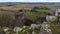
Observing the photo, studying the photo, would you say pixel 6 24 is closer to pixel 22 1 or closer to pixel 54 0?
pixel 22 1

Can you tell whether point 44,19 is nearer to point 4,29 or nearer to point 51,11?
point 51,11

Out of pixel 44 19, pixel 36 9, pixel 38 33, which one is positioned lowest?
pixel 38 33

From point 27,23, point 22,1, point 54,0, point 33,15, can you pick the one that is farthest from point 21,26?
point 54,0

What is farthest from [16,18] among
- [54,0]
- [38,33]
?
[54,0]

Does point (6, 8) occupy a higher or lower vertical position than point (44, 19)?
higher

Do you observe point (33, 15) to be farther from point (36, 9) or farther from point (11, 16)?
point (11, 16)

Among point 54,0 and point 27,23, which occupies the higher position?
point 54,0

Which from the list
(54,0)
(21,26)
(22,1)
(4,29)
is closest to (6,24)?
(4,29)
